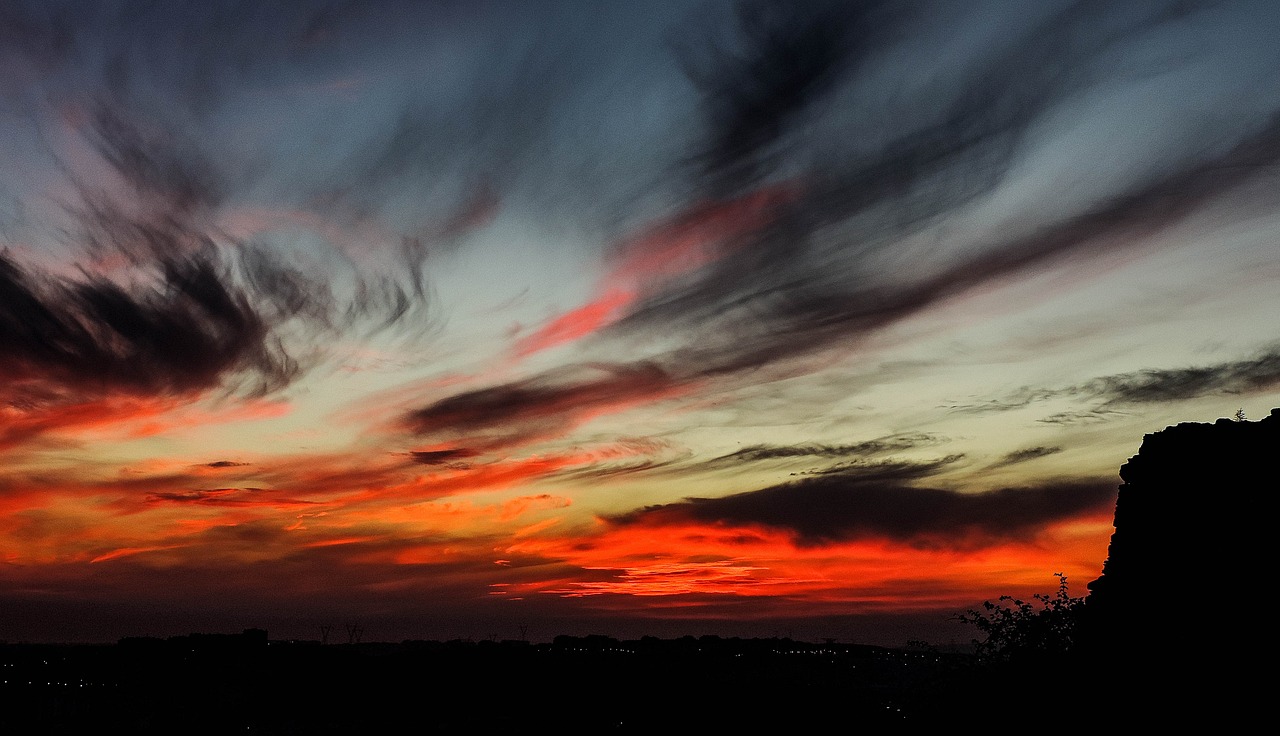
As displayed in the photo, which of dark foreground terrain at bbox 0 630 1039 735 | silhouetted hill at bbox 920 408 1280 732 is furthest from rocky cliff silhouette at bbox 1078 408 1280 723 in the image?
dark foreground terrain at bbox 0 630 1039 735

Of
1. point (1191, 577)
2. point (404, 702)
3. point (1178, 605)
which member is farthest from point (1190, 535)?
point (404, 702)

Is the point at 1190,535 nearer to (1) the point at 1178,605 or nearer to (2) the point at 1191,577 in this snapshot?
(2) the point at 1191,577

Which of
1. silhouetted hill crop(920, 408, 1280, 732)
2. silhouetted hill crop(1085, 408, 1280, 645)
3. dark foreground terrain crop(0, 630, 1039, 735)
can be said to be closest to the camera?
silhouetted hill crop(920, 408, 1280, 732)

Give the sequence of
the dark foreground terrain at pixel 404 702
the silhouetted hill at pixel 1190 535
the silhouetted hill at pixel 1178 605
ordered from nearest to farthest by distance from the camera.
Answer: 1. the silhouetted hill at pixel 1178 605
2. the silhouetted hill at pixel 1190 535
3. the dark foreground terrain at pixel 404 702

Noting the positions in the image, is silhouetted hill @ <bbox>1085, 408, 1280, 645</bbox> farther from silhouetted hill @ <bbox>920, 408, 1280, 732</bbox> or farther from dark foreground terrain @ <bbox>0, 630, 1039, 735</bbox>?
dark foreground terrain @ <bbox>0, 630, 1039, 735</bbox>

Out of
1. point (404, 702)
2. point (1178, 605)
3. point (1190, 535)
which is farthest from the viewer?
point (404, 702)

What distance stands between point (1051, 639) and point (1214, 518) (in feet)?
62.4

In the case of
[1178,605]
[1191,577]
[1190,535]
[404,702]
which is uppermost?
[1190,535]

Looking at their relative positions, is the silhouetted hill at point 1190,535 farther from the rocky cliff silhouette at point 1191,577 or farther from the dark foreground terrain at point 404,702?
the dark foreground terrain at point 404,702

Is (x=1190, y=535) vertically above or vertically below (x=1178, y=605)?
above

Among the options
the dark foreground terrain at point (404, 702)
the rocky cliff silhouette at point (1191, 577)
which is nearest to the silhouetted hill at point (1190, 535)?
the rocky cliff silhouette at point (1191, 577)

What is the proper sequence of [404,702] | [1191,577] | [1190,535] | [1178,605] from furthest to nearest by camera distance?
[404,702] < [1190,535] < [1191,577] < [1178,605]

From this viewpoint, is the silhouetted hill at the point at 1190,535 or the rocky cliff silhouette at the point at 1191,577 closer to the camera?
the rocky cliff silhouette at the point at 1191,577

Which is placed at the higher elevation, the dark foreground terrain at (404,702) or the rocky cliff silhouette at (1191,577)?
the rocky cliff silhouette at (1191,577)
